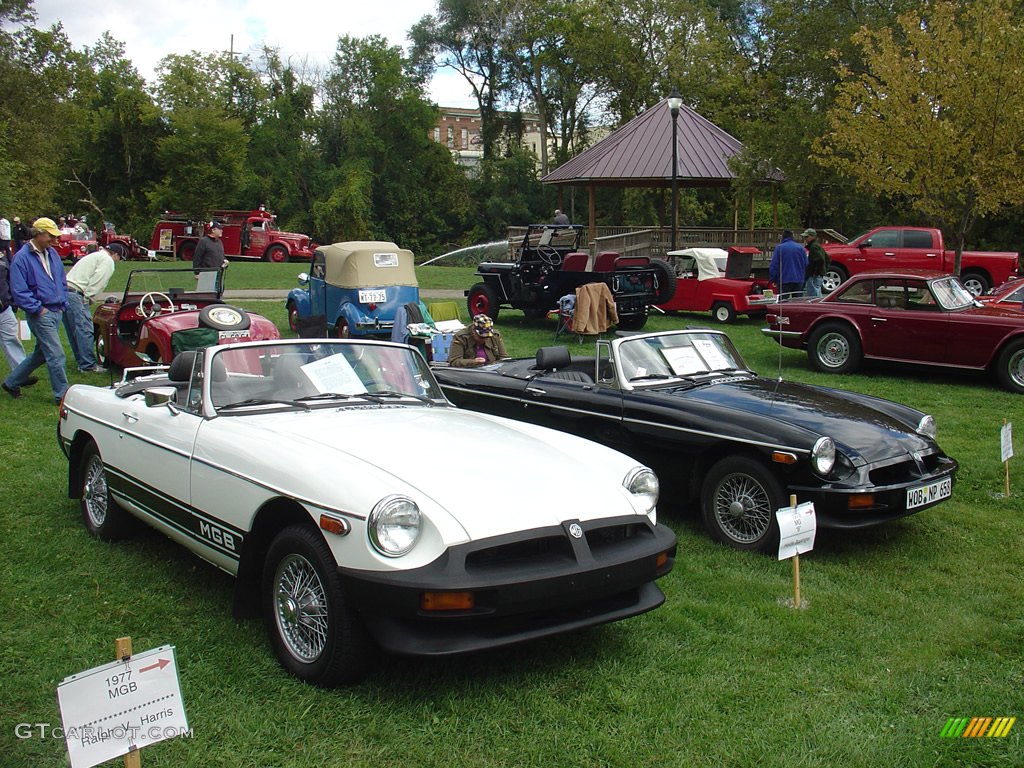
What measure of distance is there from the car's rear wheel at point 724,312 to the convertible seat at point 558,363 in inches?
426

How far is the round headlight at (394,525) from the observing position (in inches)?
136

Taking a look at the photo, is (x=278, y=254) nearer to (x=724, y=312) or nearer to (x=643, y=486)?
(x=724, y=312)

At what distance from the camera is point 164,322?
10.2 m

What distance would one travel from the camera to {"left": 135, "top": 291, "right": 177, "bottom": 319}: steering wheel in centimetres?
1092

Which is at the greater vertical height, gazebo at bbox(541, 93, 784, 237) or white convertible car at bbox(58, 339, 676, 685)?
gazebo at bbox(541, 93, 784, 237)

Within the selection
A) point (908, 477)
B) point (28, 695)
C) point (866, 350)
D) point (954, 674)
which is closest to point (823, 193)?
point (866, 350)

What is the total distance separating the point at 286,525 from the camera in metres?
3.99

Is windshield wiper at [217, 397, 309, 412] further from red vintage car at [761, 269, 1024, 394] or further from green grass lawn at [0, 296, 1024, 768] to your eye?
red vintage car at [761, 269, 1024, 394]

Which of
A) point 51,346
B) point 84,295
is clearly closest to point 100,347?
point 84,295

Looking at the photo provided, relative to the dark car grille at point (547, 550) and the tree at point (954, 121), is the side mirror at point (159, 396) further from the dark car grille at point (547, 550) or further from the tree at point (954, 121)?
the tree at point (954, 121)

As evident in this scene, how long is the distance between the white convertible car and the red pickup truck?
1752cm

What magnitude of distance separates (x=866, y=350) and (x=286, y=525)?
32.5ft

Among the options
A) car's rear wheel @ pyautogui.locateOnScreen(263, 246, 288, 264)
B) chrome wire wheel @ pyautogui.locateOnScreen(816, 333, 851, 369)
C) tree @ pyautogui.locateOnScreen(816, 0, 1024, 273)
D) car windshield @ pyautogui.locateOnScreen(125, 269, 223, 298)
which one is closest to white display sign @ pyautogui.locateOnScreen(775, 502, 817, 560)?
chrome wire wheel @ pyautogui.locateOnScreen(816, 333, 851, 369)

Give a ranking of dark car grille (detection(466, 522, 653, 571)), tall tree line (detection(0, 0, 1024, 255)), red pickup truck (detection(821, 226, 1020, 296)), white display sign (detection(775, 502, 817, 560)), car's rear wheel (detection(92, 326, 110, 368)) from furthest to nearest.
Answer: tall tree line (detection(0, 0, 1024, 255)) < red pickup truck (detection(821, 226, 1020, 296)) < car's rear wheel (detection(92, 326, 110, 368)) < white display sign (detection(775, 502, 817, 560)) < dark car grille (detection(466, 522, 653, 571))
